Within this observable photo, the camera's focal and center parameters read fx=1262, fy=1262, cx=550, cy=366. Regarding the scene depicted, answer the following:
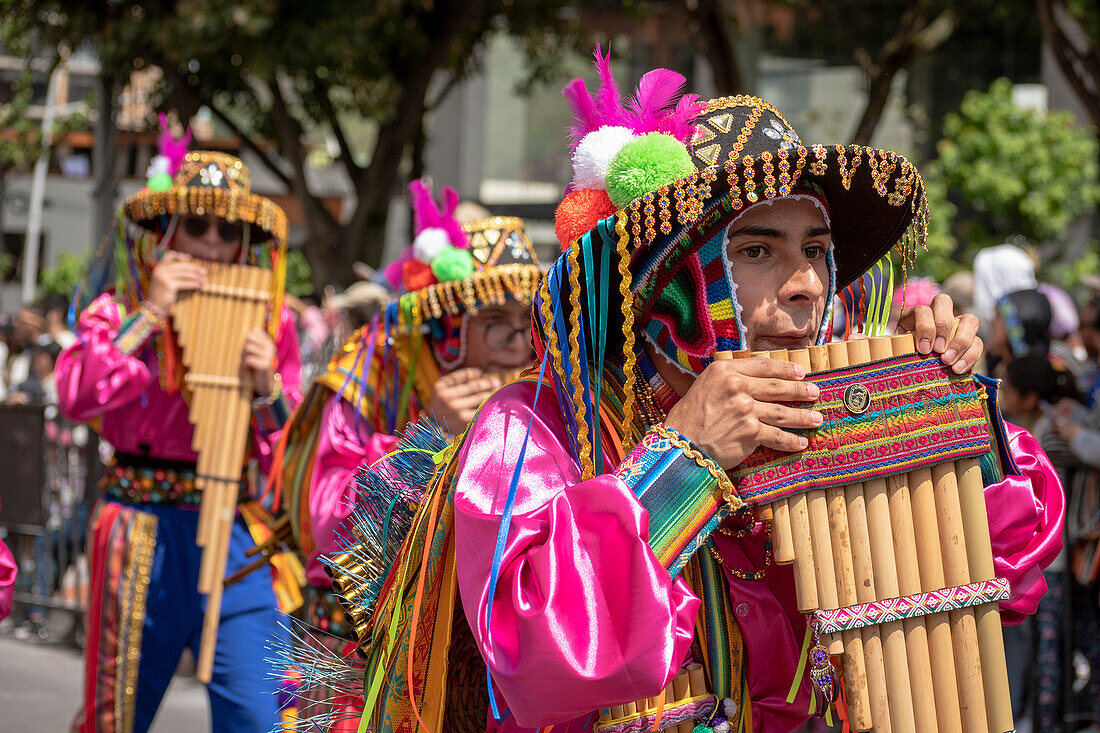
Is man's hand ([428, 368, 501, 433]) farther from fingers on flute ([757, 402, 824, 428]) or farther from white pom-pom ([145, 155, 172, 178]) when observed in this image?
white pom-pom ([145, 155, 172, 178])

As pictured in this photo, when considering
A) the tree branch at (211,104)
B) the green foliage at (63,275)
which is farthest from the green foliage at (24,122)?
the green foliage at (63,275)

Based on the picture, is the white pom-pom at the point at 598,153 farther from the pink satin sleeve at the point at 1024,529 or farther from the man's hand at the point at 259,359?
the man's hand at the point at 259,359

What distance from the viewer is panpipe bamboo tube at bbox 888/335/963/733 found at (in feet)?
6.55

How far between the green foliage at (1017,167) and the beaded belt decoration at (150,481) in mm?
16208

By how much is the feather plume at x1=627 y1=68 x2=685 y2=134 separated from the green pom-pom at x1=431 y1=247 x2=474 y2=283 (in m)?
1.68

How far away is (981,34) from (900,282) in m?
21.0

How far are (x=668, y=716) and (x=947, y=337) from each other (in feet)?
2.51

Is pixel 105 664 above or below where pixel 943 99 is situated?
below

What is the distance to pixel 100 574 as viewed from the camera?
14.1 feet

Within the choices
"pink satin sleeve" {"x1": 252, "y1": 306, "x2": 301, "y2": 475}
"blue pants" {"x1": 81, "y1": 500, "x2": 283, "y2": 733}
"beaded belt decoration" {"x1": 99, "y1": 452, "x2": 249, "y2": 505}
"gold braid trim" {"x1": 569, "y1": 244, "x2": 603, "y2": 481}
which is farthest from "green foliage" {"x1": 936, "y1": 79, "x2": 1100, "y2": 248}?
"gold braid trim" {"x1": 569, "y1": 244, "x2": 603, "y2": 481}

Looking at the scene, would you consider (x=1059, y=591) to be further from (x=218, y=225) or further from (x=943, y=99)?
(x=943, y=99)

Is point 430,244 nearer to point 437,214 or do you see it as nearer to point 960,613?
point 437,214

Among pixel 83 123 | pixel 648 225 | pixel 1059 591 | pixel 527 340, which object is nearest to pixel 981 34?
pixel 83 123

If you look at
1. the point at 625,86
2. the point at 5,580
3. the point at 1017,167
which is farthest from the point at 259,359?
the point at 1017,167
